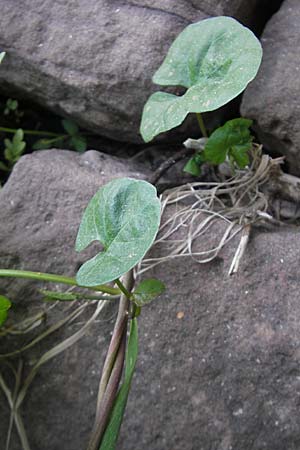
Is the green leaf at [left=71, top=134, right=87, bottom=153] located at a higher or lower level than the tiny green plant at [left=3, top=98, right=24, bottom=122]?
lower

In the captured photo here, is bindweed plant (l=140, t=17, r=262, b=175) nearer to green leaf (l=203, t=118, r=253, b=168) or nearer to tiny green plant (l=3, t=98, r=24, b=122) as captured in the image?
green leaf (l=203, t=118, r=253, b=168)

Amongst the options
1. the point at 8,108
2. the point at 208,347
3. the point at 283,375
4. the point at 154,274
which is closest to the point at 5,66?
the point at 8,108

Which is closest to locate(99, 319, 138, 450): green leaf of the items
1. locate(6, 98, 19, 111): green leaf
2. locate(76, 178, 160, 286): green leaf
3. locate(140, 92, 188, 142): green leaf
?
locate(76, 178, 160, 286): green leaf

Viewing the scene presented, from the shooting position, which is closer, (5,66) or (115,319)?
(115,319)

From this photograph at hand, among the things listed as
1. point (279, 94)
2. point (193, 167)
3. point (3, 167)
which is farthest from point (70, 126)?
point (279, 94)

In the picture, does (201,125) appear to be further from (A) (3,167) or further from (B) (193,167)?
(A) (3,167)

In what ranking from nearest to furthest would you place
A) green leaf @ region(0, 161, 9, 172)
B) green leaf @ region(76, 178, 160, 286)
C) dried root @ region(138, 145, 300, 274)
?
green leaf @ region(76, 178, 160, 286) → dried root @ region(138, 145, 300, 274) → green leaf @ region(0, 161, 9, 172)

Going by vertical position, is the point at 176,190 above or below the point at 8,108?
below

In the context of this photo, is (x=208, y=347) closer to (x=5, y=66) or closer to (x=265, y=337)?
(x=265, y=337)
